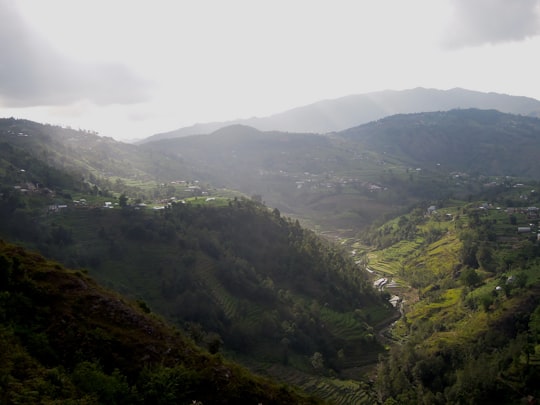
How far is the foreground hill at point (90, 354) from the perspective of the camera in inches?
721

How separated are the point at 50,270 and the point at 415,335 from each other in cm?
7000

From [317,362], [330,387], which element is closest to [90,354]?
[330,387]

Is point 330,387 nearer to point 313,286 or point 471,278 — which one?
point 313,286

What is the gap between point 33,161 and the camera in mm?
137500

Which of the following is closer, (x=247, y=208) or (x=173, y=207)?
(x=173, y=207)

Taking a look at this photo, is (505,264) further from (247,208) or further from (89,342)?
(89,342)

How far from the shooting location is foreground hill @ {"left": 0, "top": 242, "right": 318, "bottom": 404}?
18.3 metres

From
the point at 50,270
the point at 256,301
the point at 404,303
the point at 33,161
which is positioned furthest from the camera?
the point at 33,161

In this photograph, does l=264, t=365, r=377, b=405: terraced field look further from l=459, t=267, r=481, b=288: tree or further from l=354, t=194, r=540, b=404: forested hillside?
l=459, t=267, r=481, b=288: tree

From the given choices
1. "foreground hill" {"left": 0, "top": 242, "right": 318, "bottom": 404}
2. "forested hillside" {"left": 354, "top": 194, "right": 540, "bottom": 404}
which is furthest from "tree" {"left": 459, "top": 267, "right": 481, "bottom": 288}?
"foreground hill" {"left": 0, "top": 242, "right": 318, "bottom": 404}

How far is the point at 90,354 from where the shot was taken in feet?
70.6

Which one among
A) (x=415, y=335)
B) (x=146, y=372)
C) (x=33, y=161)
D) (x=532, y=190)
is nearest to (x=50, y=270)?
(x=146, y=372)

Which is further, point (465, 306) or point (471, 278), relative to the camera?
point (471, 278)

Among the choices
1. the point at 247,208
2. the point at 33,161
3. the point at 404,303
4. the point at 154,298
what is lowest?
the point at 404,303
